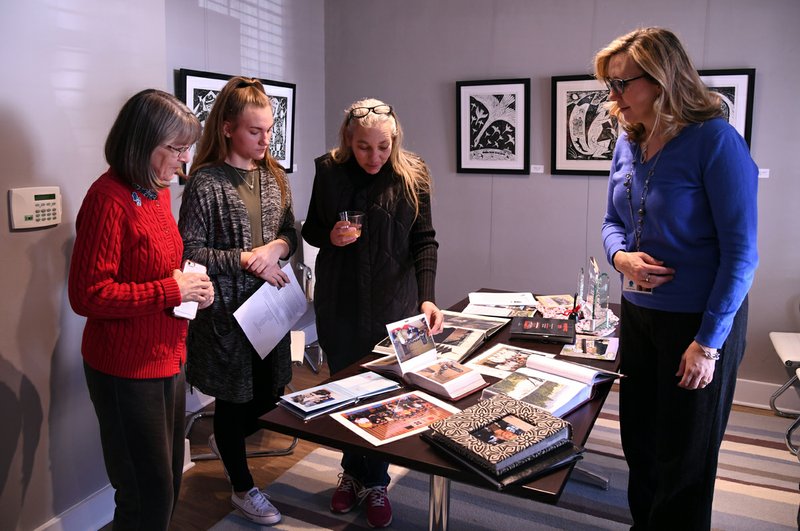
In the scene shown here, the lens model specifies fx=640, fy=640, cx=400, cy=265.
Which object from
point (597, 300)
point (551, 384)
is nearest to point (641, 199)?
point (551, 384)

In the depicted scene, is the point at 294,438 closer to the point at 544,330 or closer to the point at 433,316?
the point at 433,316

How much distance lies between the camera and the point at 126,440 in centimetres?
182

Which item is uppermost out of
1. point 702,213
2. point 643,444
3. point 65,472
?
point 702,213

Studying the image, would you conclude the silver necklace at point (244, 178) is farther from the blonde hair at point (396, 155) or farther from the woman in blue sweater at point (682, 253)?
the woman in blue sweater at point (682, 253)

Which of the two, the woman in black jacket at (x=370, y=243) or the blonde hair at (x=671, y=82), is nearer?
the blonde hair at (x=671, y=82)

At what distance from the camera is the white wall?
2.13m

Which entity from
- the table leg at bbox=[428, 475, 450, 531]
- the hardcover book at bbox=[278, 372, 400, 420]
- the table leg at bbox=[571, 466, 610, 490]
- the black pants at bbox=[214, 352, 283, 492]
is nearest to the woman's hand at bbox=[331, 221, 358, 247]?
the hardcover book at bbox=[278, 372, 400, 420]

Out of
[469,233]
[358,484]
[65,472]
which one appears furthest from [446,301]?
[65,472]

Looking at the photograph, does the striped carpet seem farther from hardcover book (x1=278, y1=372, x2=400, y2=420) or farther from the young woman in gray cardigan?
hardcover book (x1=278, y1=372, x2=400, y2=420)

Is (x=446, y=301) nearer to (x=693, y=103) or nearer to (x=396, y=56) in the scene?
(x=396, y=56)

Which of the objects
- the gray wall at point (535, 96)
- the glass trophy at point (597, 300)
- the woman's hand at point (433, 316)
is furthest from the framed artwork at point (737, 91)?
the woman's hand at point (433, 316)

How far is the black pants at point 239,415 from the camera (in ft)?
8.18

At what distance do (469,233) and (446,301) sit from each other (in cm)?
55

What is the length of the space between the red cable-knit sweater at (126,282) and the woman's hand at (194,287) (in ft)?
0.08
